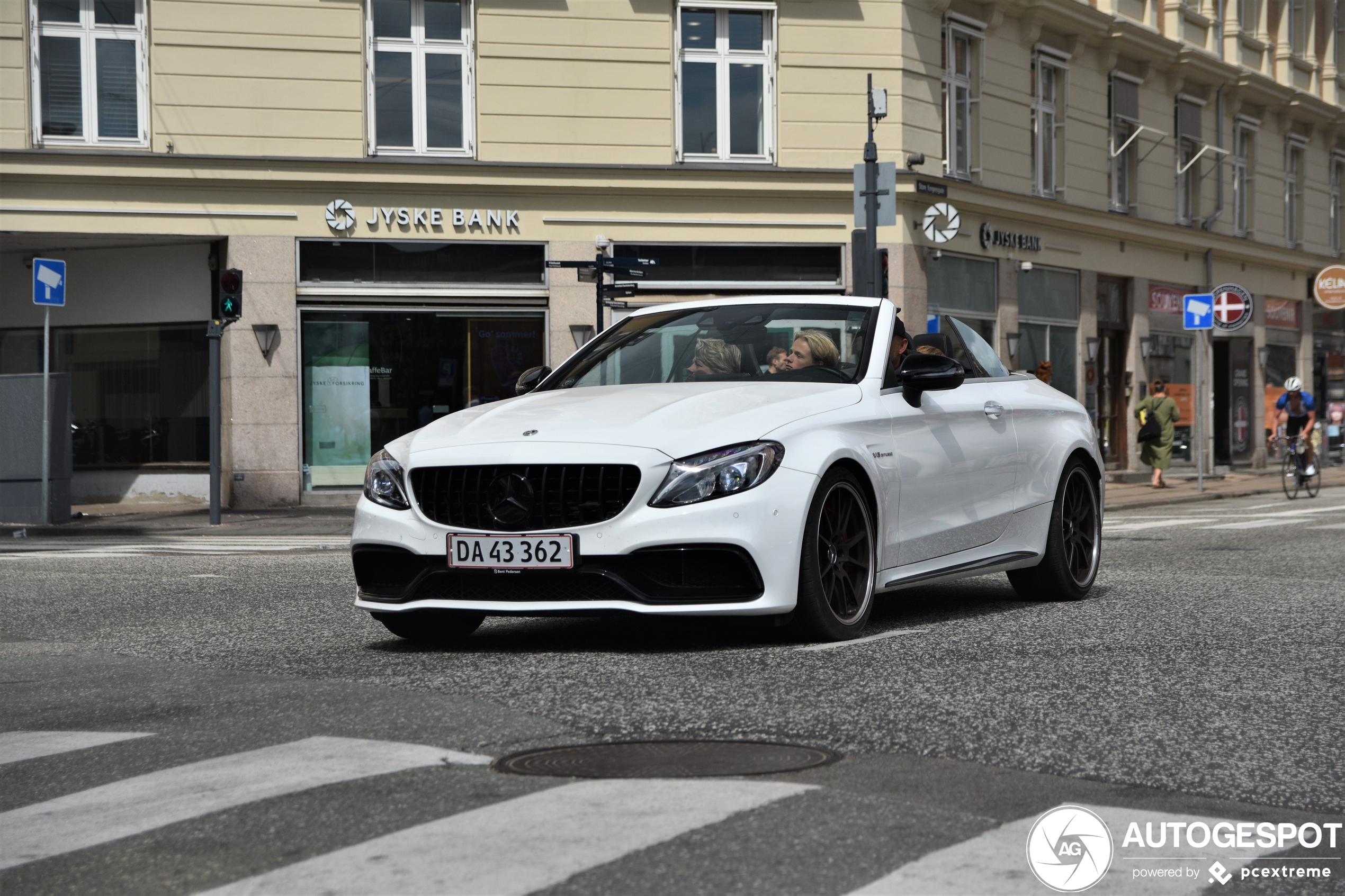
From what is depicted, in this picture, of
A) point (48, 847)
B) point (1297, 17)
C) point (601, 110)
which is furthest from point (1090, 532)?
point (1297, 17)

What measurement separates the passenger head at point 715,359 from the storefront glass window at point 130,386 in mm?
16888

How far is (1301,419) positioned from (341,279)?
13941 millimetres

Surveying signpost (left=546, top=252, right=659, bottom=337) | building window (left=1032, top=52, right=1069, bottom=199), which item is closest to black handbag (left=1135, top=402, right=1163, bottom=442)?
building window (left=1032, top=52, right=1069, bottom=199)

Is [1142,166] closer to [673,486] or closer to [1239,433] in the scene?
[1239,433]

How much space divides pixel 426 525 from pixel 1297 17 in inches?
1414

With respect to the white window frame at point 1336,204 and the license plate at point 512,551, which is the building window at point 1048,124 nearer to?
the white window frame at point 1336,204

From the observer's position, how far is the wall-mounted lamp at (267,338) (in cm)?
2222

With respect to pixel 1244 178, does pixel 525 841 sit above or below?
below

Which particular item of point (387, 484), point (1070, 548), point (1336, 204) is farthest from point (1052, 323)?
point (387, 484)

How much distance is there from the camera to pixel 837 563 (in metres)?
6.73

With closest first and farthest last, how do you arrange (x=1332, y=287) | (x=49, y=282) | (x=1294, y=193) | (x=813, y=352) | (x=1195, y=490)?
(x=813, y=352) < (x=49, y=282) < (x=1195, y=490) < (x=1332, y=287) < (x=1294, y=193)

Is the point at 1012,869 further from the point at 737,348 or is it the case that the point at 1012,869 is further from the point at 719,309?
the point at 719,309

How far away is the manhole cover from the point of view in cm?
418

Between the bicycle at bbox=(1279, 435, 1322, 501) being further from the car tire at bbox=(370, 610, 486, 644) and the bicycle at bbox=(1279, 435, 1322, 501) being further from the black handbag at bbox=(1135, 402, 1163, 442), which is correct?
the car tire at bbox=(370, 610, 486, 644)
